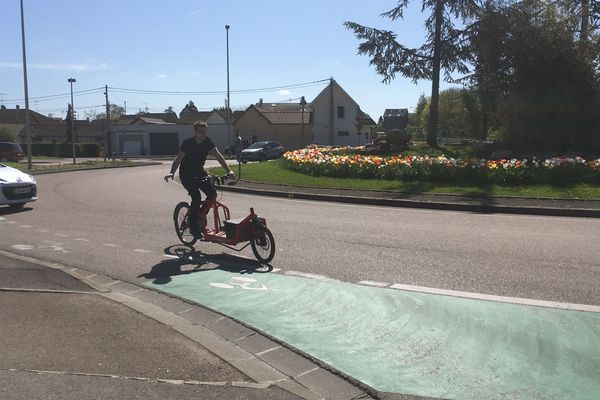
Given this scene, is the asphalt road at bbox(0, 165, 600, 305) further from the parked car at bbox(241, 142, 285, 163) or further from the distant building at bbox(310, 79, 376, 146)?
the distant building at bbox(310, 79, 376, 146)

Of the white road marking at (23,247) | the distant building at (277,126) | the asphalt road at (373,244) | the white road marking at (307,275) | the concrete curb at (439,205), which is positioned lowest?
the white road marking at (307,275)

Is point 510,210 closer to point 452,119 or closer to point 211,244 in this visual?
point 211,244

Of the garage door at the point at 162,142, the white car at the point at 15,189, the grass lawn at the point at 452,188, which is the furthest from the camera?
the garage door at the point at 162,142

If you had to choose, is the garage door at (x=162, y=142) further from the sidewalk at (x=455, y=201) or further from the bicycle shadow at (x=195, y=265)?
the bicycle shadow at (x=195, y=265)

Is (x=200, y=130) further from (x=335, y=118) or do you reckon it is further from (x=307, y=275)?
(x=335, y=118)

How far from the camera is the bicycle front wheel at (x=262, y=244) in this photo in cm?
737

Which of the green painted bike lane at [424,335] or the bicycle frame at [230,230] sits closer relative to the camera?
the green painted bike lane at [424,335]

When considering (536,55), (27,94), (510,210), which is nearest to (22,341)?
(510,210)

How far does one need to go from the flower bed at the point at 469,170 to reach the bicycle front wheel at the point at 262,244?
437 inches

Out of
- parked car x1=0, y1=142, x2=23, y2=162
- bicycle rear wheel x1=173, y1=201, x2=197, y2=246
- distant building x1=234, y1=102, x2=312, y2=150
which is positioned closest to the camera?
bicycle rear wheel x1=173, y1=201, x2=197, y2=246

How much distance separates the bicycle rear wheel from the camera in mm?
8500

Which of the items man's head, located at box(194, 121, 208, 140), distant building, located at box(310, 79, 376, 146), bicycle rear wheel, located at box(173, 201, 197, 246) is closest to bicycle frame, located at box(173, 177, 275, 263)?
bicycle rear wheel, located at box(173, 201, 197, 246)

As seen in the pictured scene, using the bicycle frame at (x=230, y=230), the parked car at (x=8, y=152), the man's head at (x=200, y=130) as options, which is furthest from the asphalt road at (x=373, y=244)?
the parked car at (x=8, y=152)

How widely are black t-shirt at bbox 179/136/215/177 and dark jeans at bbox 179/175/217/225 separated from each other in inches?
3.1
